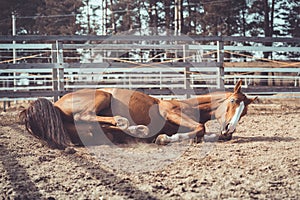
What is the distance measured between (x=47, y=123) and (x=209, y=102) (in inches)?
72.9

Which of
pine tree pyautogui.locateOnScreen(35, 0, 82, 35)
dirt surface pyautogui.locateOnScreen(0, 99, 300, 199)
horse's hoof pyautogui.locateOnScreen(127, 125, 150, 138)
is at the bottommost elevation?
dirt surface pyautogui.locateOnScreen(0, 99, 300, 199)

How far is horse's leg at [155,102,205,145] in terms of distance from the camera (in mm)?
3869

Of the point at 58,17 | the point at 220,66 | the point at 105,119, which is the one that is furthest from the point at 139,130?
the point at 58,17

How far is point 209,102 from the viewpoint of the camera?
4.26m

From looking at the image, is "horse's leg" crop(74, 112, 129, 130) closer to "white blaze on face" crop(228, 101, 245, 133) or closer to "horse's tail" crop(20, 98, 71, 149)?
"horse's tail" crop(20, 98, 71, 149)

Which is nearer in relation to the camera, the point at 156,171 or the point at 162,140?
the point at 156,171

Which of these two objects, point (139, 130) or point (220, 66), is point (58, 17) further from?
point (139, 130)

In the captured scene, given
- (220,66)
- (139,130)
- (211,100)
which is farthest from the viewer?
(220,66)

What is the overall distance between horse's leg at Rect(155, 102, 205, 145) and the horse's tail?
1.02 m

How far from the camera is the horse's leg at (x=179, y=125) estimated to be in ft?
12.7

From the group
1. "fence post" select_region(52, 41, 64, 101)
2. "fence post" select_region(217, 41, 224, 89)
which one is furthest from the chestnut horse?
"fence post" select_region(217, 41, 224, 89)

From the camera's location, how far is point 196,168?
2.71 metres

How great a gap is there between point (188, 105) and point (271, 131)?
134 centimetres

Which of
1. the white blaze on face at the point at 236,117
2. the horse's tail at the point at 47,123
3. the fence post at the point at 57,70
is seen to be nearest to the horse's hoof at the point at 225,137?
the white blaze on face at the point at 236,117
